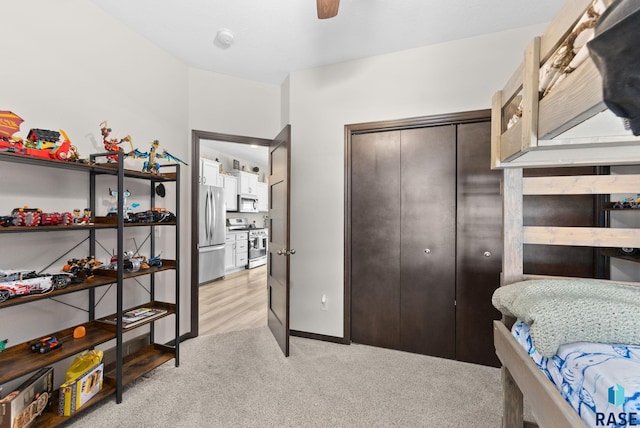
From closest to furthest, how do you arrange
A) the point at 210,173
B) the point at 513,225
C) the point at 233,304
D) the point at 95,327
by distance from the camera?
1. the point at 513,225
2. the point at 95,327
3. the point at 233,304
4. the point at 210,173

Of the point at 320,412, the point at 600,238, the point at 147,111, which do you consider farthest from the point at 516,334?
the point at 147,111

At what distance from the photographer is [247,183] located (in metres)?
6.20

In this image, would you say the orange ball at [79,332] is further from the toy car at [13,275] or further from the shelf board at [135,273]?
the toy car at [13,275]

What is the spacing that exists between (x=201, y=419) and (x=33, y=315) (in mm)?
1161

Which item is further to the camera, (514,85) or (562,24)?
(514,85)

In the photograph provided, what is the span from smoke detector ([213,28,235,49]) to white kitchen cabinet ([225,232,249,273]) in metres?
3.67

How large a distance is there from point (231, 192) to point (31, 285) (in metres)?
4.34

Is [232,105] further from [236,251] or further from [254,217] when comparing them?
[254,217]

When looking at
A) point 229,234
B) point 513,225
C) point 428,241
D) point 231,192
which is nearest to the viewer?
point 513,225

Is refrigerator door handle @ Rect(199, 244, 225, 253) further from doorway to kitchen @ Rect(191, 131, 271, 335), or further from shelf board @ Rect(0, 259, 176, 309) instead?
shelf board @ Rect(0, 259, 176, 309)

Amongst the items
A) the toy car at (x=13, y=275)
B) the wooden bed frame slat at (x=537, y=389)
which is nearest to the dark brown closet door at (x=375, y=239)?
the wooden bed frame slat at (x=537, y=389)

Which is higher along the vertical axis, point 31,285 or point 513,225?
point 513,225

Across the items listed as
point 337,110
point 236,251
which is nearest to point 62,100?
point 337,110

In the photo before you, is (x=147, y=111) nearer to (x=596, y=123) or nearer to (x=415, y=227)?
(x=415, y=227)
